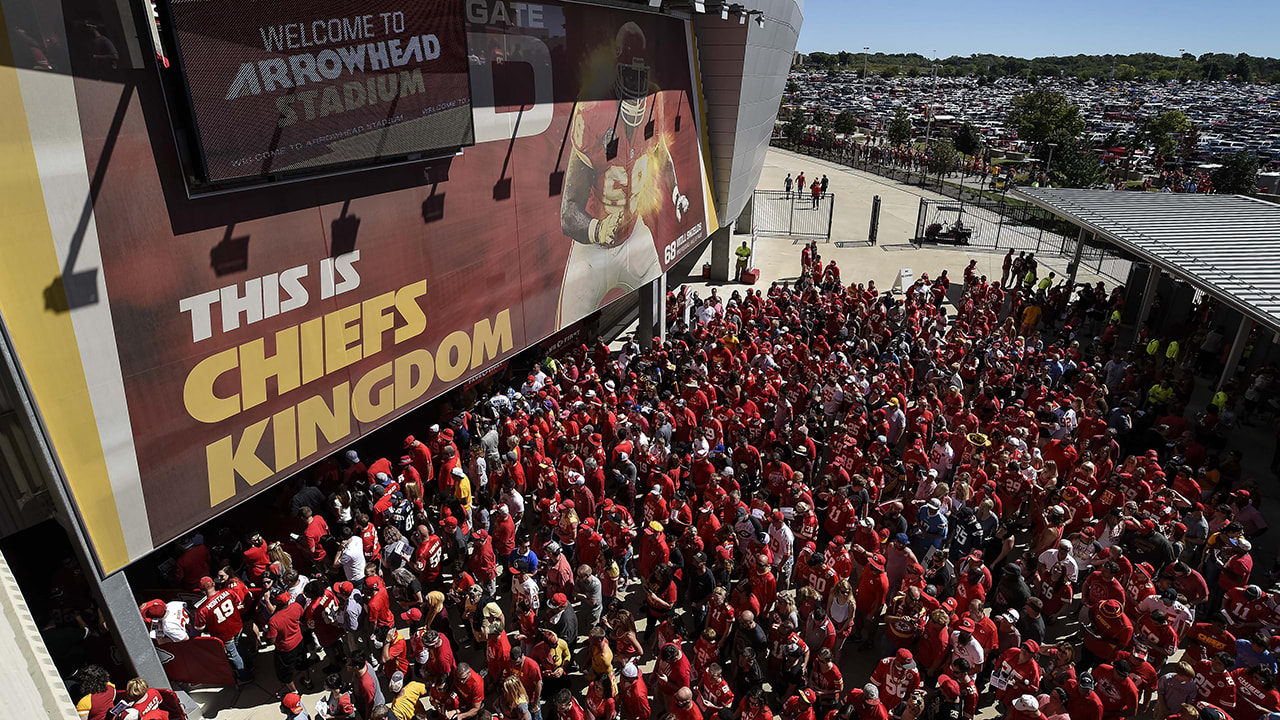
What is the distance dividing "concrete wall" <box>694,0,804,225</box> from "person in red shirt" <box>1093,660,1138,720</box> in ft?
48.3

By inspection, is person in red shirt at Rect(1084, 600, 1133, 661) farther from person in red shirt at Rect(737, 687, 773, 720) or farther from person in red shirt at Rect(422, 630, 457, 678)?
person in red shirt at Rect(422, 630, 457, 678)

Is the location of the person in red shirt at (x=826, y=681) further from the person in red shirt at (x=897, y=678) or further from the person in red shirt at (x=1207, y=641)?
the person in red shirt at (x=1207, y=641)

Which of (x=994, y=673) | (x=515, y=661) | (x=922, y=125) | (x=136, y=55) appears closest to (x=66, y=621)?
(x=515, y=661)

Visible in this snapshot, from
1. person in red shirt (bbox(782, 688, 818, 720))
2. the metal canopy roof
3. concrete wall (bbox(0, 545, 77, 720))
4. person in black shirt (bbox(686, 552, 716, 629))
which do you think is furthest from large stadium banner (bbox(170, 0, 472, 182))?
the metal canopy roof

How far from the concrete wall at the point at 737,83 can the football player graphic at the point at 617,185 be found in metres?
2.62

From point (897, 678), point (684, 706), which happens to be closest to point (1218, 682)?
point (897, 678)

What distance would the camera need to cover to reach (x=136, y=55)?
21.6 ft

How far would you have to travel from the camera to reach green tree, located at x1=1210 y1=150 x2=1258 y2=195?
3816cm

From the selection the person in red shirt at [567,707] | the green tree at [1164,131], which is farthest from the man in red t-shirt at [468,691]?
the green tree at [1164,131]

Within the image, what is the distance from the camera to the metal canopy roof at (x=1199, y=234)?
13.3 metres

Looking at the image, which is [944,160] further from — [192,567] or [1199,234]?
[192,567]

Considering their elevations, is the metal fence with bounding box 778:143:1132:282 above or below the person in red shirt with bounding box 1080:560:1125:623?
below

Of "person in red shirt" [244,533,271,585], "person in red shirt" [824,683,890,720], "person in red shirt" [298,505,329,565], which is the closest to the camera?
"person in red shirt" [824,683,890,720]

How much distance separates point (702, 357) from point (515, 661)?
8571 mm
